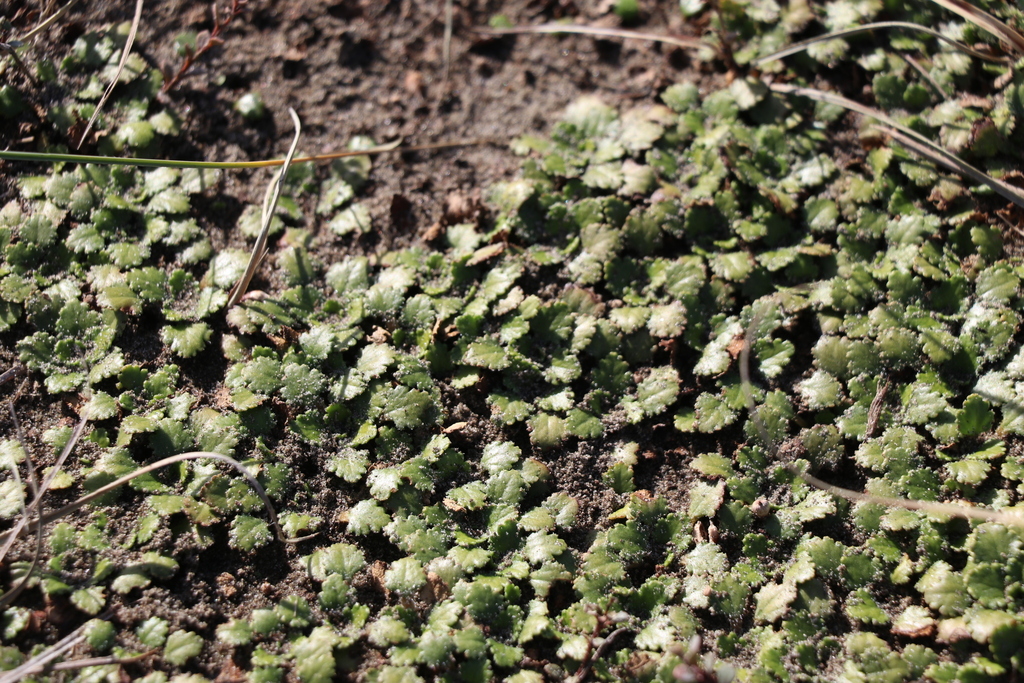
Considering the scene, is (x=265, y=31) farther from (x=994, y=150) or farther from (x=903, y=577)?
(x=903, y=577)

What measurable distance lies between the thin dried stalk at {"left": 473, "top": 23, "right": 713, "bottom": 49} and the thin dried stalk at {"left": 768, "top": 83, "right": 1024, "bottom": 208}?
1.59ft

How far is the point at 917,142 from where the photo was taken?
306 cm

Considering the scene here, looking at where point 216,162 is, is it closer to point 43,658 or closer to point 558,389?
point 558,389

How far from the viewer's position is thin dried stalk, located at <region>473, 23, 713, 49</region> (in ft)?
11.6

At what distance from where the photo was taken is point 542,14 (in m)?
3.75

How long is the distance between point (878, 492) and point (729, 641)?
0.74 meters

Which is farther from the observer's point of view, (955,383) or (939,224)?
(939,224)

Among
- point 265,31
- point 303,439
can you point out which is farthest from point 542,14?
point 303,439

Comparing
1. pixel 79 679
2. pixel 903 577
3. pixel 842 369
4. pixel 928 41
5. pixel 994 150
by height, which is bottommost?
pixel 79 679

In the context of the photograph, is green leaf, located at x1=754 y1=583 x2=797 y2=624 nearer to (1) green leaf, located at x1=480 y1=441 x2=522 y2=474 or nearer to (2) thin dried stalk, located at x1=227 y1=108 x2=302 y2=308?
(1) green leaf, located at x1=480 y1=441 x2=522 y2=474

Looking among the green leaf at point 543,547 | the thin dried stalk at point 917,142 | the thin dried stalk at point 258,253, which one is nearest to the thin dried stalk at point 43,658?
the thin dried stalk at point 258,253

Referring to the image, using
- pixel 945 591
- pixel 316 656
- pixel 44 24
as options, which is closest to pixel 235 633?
pixel 316 656

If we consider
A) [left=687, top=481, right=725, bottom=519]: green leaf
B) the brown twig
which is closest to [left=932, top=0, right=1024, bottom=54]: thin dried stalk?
[left=687, top=481, right=725, bottom=519]: green leaf

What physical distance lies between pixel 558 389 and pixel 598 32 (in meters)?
1.97
